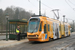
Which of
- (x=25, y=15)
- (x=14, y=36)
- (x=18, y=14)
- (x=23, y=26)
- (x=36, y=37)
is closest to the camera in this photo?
(x=36, y=37)

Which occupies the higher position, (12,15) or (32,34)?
(12,15)

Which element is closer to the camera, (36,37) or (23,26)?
(36,37)

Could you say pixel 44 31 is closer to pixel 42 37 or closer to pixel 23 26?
pixel 42 37

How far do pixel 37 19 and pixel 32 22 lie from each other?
0.73m

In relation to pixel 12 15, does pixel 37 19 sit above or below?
below

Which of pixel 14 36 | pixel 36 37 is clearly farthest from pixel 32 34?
pixel 14 36

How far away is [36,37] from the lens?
15734 millimetres

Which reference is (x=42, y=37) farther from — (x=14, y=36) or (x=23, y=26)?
(x=23, y=26)

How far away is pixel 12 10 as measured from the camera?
2763 inches

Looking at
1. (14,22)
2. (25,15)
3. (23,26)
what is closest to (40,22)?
(14,22)

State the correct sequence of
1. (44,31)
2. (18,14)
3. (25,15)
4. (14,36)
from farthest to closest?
(25,15)
(18,14)
(14,36)
(44,31)

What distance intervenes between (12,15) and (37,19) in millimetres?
56639

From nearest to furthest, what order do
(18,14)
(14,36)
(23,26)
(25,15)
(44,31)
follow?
1. (44,31)
2. (14,36)
3. (23,26)
4. (18,14)
5. (25,15)

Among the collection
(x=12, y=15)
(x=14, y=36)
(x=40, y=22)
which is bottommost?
(x=14, y=36)
